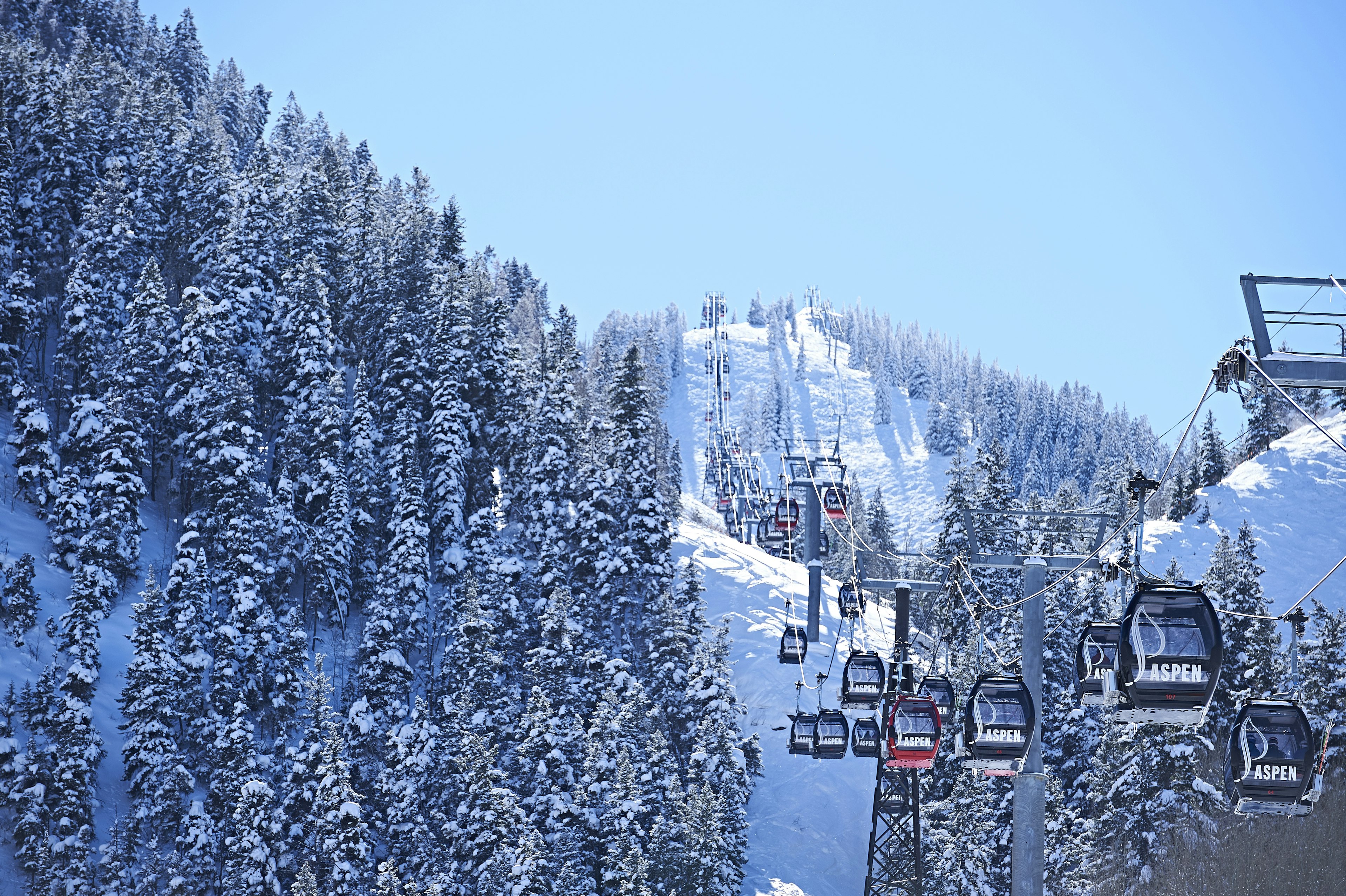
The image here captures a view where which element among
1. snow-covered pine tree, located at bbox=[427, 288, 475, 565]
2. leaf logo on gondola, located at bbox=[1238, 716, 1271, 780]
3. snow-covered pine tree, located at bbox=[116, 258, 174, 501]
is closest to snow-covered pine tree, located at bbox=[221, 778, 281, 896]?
snow-covered pine tree, located at bbox=[427, 288, 475, 565]

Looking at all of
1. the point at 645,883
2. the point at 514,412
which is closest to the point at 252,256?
the point at 514,412

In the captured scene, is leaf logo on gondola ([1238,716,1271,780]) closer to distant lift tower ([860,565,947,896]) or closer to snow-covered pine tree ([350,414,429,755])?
distant lift tower ([860,565,947,896])

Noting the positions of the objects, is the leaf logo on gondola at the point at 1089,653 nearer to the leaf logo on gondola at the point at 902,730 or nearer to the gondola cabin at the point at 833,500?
the leaf logo on gondola at the point at 902,730

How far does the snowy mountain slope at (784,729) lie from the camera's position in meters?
51.7

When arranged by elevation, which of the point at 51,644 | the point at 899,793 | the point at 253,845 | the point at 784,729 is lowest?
the point at 253,845

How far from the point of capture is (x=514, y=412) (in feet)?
204

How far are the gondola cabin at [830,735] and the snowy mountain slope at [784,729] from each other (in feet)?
53.7

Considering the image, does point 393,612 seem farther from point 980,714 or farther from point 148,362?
point 980,714

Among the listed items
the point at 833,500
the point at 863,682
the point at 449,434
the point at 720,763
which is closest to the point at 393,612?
the point at 449,434

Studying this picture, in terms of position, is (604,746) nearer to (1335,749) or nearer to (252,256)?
(1335,749)

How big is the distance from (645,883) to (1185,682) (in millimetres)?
29565

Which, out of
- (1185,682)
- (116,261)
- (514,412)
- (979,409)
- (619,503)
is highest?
(979,409)

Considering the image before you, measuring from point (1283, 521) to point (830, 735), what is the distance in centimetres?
5248

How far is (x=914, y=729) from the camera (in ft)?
85.5
